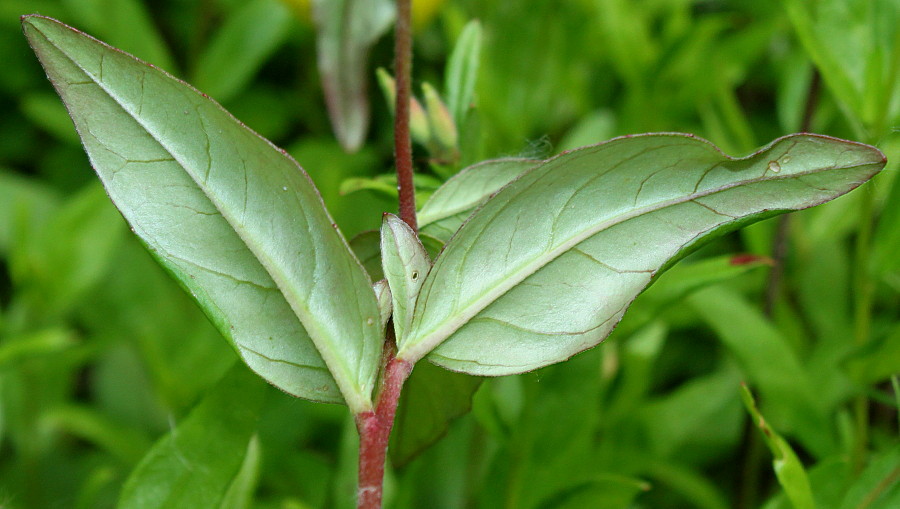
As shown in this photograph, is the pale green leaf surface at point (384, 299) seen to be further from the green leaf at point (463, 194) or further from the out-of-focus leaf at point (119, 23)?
the out-of-focus leaf at point (119, 23)

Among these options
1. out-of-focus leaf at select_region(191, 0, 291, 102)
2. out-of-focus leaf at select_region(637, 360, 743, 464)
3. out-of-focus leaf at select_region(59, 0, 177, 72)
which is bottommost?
out-of-focus leaf at select_region(637, 360, 743, 464)

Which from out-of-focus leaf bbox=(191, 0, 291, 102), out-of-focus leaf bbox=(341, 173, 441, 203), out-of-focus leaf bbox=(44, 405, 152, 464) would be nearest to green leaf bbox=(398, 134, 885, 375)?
out-of-focus leaf bbox=(341, 173, 441, 203)

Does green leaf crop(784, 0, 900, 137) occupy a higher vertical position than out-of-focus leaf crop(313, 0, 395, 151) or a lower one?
lower

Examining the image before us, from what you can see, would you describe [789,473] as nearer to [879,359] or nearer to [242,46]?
[879,359]

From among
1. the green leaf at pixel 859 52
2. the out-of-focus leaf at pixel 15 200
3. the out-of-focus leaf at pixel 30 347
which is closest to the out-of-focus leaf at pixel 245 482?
the out-of-focus leaf at pixel 30 347

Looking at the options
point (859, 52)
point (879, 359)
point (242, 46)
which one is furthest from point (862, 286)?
point (242, 46)

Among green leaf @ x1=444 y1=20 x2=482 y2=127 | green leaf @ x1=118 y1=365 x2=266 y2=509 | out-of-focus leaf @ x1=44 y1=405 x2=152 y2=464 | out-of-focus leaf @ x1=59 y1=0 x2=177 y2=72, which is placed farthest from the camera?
out-of-focus leaf @ x1=59 y1=0 x2=177 y2=72

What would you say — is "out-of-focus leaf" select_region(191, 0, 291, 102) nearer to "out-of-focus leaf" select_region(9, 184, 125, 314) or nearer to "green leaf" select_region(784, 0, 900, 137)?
"out-of-focus leaf" select_region(9, 184, 125, 314)
